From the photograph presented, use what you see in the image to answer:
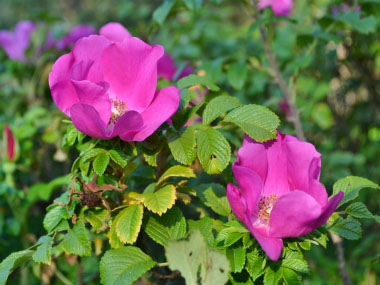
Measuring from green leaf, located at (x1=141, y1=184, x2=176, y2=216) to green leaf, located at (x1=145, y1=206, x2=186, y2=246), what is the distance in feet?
0.19

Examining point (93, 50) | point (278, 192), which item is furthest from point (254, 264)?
point (93, 50)

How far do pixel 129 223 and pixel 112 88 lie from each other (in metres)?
0.27

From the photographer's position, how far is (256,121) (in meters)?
0.87

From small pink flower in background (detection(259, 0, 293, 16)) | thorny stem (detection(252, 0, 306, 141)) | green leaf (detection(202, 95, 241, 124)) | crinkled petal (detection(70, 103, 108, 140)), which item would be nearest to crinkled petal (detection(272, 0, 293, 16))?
small pink flower in background (detection(259, 0, 293, 16))

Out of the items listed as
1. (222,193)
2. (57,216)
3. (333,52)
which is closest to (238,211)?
(222,193)

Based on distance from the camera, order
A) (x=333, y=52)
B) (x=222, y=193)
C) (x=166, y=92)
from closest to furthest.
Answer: (x=166, y=92)
(x=222, y=193)
(x=333, y=52)

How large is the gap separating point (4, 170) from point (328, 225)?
965 millimetres

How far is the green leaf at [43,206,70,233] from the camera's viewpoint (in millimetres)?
879

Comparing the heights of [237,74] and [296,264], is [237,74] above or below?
below

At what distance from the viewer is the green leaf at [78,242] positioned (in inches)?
32.8

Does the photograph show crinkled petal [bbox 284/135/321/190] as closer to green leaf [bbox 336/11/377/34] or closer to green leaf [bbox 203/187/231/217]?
green leaf [bbox 203/187/231/217]

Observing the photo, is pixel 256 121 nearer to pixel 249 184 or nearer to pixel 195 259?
pixel 249 184

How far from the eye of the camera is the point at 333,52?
6.07 feet

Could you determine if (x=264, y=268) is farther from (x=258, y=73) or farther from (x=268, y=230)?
(x=258, y=73)
